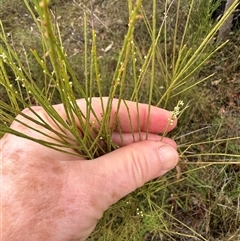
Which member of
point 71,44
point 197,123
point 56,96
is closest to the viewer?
point 197,123

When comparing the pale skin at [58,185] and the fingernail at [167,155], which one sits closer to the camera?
the pale skin at [58,185]

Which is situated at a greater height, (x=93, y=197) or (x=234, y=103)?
(x=93, y=197)

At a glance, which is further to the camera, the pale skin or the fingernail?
the fingernail

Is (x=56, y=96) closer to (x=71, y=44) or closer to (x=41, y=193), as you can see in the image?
(x=71, y=44)

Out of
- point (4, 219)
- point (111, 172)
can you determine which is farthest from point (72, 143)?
point (4, 219)

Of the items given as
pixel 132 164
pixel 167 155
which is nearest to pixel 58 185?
pixel 132 164

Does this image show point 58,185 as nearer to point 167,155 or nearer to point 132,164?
point 132,164
